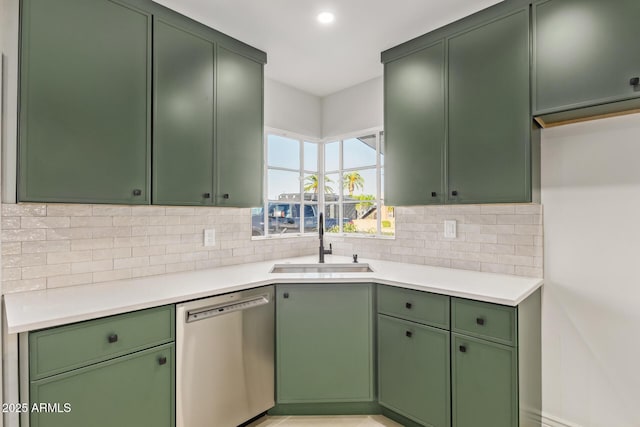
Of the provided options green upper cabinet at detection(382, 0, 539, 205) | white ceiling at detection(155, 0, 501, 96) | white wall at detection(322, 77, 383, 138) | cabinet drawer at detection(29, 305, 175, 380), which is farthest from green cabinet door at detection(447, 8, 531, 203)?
cabinet drawer at detection(29, 305, 175, 380)

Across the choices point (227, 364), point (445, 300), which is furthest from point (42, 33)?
point (445, 300)

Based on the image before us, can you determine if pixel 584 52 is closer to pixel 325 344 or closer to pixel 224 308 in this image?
pixel 325 344

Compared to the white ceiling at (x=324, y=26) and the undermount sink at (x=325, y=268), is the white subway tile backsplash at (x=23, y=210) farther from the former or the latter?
the undermount sink at (x=325, y=268)

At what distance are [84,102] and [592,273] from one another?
2.95m

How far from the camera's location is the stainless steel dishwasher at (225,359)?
1742 millimetres

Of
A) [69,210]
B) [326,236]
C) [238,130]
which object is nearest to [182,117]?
[238,130]

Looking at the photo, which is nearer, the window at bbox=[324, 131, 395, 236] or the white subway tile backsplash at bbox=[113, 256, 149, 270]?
the white subway tile backsplash at bbox=[113, 256, 149, 270]

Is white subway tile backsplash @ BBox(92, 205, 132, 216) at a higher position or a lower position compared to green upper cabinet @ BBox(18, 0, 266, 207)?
lower

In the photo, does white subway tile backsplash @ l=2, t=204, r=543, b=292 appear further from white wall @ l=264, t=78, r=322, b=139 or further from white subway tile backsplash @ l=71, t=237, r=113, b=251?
white wall @ l=264, t=78, r=322, b=139

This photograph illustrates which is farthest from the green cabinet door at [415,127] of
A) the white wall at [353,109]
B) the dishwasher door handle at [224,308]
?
the dishwasher door handle at [224,308]

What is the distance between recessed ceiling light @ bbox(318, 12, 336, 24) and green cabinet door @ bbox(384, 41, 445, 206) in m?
0.62

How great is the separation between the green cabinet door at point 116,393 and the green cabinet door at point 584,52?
8.10 ft

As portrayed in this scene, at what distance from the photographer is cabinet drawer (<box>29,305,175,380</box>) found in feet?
4.32

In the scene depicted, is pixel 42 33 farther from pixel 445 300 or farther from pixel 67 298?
pixel 445 300
